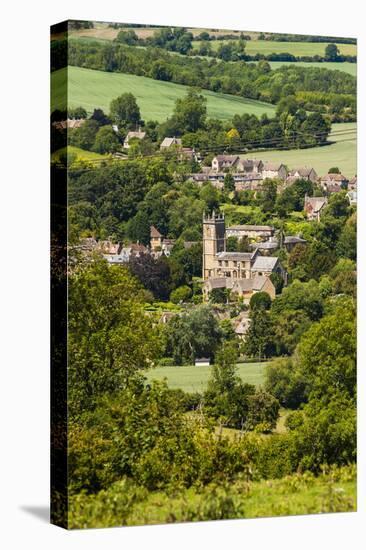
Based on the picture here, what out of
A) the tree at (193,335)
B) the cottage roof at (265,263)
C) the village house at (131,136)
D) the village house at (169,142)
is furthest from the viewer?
the cottage roof at (265,263)

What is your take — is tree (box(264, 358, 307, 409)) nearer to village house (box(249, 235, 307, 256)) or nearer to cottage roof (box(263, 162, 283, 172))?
village house (box(249, 235, 307, 256))

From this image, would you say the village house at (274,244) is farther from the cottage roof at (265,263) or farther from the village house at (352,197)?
the village house at (352,197)

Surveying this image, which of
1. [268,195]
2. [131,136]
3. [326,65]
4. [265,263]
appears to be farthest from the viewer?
[326,65]

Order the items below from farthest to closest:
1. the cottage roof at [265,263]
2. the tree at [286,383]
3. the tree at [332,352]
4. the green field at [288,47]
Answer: the green field at [288,47], the tree at [332,352], the cottage roof at [265,263], the tree at [286,383]

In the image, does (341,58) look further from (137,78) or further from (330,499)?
(330,499)

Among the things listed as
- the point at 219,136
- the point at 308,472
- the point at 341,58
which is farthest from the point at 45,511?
the point at 341,58

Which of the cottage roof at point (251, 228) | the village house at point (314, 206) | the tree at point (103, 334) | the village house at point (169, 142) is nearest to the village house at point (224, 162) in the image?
the village house at point (169, 142)

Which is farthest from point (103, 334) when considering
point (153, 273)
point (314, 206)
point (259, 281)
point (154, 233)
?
point (314, 206)

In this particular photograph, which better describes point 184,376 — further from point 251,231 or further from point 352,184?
point 352,184

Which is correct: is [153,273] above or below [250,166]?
below
